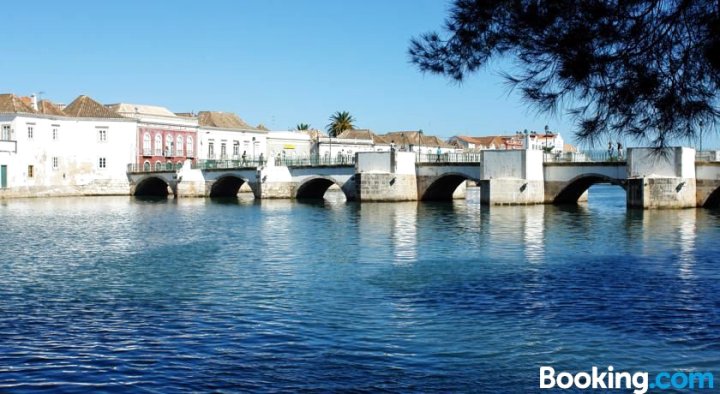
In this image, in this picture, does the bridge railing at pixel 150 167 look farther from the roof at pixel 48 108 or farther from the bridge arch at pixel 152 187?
the roof at pixel 48 108

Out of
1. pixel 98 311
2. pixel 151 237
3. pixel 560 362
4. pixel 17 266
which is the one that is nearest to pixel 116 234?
pixel 151 237

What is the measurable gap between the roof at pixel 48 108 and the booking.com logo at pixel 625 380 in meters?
70.0

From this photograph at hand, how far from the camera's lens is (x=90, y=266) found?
23391 millimetres

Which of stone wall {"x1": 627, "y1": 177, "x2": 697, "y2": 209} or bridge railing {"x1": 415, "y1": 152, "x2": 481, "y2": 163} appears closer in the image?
stone wall {"x1": 627, "y1": 177, "x2": 697, "y2": 209}

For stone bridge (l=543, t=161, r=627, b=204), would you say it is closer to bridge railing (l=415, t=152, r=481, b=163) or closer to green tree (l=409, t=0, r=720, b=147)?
bridge railing (l=415, t=152, r=481, b=163)

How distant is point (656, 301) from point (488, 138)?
467 ft

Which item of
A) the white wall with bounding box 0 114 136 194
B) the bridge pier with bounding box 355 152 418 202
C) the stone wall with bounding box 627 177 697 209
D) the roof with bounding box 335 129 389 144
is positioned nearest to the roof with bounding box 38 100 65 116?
the white wall with bounding box 0 114 136 194

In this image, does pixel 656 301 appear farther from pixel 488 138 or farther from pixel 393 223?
pixel 488 138

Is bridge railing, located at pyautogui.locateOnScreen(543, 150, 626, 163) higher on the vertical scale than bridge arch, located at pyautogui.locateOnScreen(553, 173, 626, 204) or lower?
higher

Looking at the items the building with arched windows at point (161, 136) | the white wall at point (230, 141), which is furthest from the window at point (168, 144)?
the white wall at point (230, 141)

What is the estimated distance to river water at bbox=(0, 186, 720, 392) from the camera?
11891 mm

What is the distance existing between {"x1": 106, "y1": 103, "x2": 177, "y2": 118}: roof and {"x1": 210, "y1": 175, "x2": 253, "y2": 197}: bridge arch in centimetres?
1162

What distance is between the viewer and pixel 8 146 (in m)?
68.2

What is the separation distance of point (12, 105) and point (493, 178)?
140ft
